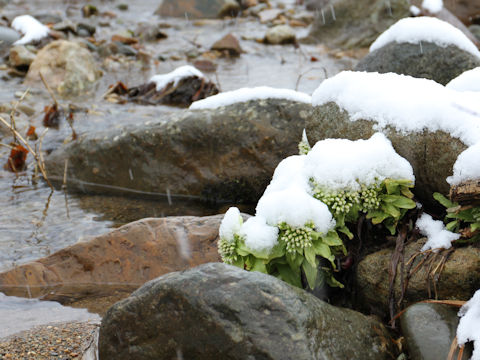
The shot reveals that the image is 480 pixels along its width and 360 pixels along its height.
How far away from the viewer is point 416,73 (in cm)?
580

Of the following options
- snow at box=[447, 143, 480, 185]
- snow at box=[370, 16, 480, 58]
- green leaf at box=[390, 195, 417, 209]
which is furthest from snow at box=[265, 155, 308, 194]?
snow at box=[370, 16, 480, 58]

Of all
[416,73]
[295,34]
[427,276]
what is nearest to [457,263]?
[427,276]

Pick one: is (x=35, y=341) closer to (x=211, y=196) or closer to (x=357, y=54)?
(x=211, y=196)

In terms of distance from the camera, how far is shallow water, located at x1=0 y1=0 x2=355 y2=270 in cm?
534

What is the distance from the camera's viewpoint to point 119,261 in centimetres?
425

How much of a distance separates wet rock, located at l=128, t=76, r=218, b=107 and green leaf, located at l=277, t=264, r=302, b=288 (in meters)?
6.52

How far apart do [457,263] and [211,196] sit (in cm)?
333

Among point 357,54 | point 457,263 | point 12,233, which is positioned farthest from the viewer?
point 357,54

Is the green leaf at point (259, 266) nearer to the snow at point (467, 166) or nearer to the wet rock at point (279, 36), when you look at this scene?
the snow at point (467, 166)

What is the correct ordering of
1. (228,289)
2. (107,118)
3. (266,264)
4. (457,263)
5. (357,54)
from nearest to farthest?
1. (228,289)
2. (457,263)
3. (266,264)
4. (107,118)
5. (357,54)

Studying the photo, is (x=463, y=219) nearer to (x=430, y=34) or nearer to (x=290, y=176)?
(x=290, y=176)

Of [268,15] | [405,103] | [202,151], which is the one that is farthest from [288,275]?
[268,15]

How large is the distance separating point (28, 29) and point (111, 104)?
5.40 metres

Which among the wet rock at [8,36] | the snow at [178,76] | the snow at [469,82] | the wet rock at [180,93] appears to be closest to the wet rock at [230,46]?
the snow at [178,76]
